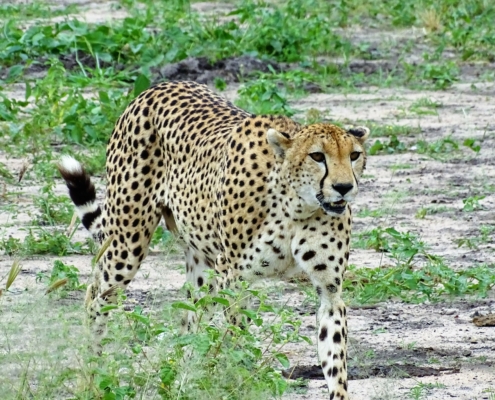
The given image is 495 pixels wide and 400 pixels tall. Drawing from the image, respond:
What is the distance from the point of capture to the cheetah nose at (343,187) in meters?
4.54

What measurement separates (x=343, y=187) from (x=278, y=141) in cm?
35

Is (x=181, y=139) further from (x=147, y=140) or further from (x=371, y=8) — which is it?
(x=371, y=8)

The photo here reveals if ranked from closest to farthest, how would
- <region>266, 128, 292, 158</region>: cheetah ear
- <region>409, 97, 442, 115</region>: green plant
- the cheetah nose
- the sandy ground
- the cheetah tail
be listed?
the cheetah nose < <region>266, 128, 292, 158</region>: cheetah ear < the sandy ground < the cheetah tail < <region>409, 97, 442, 115</region>: green plant

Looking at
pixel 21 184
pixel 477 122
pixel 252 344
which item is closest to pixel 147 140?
pixel 252 344

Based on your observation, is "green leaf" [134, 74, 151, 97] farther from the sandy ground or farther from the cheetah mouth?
the cheetah mouth

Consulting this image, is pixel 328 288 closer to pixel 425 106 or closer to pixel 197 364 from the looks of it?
pixel 197 364

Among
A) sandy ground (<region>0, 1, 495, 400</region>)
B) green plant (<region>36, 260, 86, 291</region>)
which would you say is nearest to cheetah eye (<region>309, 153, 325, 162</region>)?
sandy ground (<region>0, 1, 495, 400</region>)

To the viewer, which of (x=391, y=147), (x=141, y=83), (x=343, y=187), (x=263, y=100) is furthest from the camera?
(x=263, y=100)

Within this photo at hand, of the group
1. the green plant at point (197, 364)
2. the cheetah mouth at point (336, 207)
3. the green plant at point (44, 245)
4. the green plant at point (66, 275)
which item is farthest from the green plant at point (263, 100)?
the green plant at point (197, 364)

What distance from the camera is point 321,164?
4637mm

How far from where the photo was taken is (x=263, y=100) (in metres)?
8.98

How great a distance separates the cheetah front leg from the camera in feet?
15.4

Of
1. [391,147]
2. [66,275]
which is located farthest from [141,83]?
[66,275]

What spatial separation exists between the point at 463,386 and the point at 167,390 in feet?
4.61
